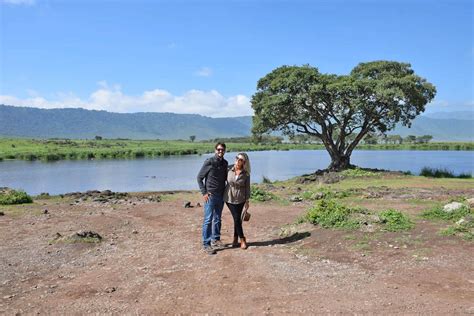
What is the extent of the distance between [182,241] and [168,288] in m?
3.62

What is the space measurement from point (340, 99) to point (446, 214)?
21.0 m

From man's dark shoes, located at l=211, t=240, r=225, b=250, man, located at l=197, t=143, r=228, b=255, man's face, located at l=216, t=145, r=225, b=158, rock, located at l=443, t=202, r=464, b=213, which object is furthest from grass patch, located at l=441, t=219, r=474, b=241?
man's face, located at l=216, t=145, r=225, b=158

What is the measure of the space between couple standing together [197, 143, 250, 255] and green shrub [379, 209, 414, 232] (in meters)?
3.46

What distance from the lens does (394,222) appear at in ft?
34.6

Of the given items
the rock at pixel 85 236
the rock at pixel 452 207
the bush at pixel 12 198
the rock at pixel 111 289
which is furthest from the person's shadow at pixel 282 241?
the bush at pixel 12 198

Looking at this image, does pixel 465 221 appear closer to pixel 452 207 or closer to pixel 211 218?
pixel 452 207

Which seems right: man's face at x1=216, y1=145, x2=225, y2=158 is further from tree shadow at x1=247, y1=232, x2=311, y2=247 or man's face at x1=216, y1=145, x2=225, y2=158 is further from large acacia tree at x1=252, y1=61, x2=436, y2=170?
large acacia tree at x1=252, y1=61, x2=436, y2=170

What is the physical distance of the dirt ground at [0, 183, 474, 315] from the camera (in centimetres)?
639

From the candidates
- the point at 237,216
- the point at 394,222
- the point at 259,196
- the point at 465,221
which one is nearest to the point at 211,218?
the point at 237,216

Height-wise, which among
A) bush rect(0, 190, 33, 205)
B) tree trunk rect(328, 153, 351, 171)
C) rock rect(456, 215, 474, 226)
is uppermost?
tree trunk rect(328, 153, 351, 171)

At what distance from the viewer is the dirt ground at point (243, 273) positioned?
21.0ft

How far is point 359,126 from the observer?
34.9 metres

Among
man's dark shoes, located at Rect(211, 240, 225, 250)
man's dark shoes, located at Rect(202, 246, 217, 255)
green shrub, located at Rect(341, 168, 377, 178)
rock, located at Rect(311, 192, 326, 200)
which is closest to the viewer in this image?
man's dark shoes, located at Rect(202, 246, 217, 255)

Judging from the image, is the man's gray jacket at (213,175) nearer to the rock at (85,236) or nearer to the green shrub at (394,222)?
the rock at (85,236)
